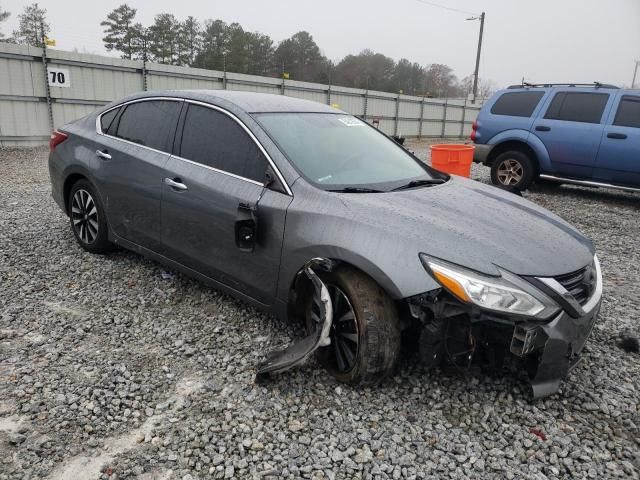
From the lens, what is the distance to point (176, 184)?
345 cm

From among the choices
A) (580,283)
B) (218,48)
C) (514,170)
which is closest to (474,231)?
(580,283)

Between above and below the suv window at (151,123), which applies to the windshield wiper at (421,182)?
below

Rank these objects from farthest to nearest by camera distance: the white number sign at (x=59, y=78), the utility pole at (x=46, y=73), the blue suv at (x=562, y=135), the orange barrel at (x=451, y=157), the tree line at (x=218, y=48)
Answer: the tree line at (x=218, y=48) → the white number sign at (x=59, y=78) → the utility pole at (x=46, y=73) → the blue suv at (x=562, y=135) → the orange barrel at (x=451, y=157)

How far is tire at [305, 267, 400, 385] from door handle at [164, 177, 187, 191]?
1.31 m

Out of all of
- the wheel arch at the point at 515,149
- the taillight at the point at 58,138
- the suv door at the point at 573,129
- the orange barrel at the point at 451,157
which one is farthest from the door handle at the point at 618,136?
the taillight at the point at 58,138

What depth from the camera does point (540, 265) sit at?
2471mm

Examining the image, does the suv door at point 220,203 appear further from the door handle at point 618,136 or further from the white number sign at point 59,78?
the white number sign at point 59,78

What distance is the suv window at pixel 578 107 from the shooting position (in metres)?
8.04

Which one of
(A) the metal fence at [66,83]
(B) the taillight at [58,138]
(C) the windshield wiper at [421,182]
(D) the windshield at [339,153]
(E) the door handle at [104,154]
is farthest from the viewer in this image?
(A) the metal fence at [66,83]

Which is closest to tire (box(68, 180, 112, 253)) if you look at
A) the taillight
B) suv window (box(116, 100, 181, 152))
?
the taillight

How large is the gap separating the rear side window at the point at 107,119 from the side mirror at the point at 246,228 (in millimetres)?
2061

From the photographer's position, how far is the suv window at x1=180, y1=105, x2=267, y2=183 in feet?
10.3

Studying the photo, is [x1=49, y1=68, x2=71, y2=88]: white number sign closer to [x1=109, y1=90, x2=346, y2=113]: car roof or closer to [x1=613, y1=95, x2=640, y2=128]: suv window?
[x1=109, y1=90, x2=346, y2=113]: car roof

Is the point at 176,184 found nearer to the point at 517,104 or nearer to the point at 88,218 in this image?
the point at 88,218
